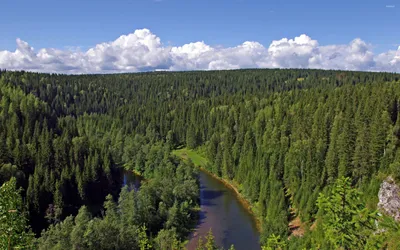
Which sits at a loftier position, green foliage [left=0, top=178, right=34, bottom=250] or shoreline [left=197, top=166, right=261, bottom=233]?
green foliage [left=0, top=178, right=34, bottom=250]

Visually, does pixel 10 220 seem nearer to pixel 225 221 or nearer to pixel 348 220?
pixel 348 220

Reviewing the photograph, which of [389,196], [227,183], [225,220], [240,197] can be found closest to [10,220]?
[389,196]

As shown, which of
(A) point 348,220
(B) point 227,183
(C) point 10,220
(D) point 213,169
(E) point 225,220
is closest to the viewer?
(C) point 10,220

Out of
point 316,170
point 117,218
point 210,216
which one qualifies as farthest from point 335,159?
point 117,218

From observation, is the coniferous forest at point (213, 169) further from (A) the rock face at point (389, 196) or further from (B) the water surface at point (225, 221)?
(B) the water surface at point (225, 221)

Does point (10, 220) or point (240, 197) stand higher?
point (10, 220)

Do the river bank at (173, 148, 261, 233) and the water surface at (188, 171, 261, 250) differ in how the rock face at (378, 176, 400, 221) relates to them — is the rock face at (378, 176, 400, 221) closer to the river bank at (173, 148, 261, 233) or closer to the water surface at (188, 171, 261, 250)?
the water surface at (188, 171, 261, 250)

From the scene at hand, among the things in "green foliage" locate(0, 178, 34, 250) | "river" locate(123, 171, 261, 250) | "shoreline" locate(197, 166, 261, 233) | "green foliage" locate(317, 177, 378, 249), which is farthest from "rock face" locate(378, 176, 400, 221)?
"green foliage" locate(0, 178, 34, 250)
